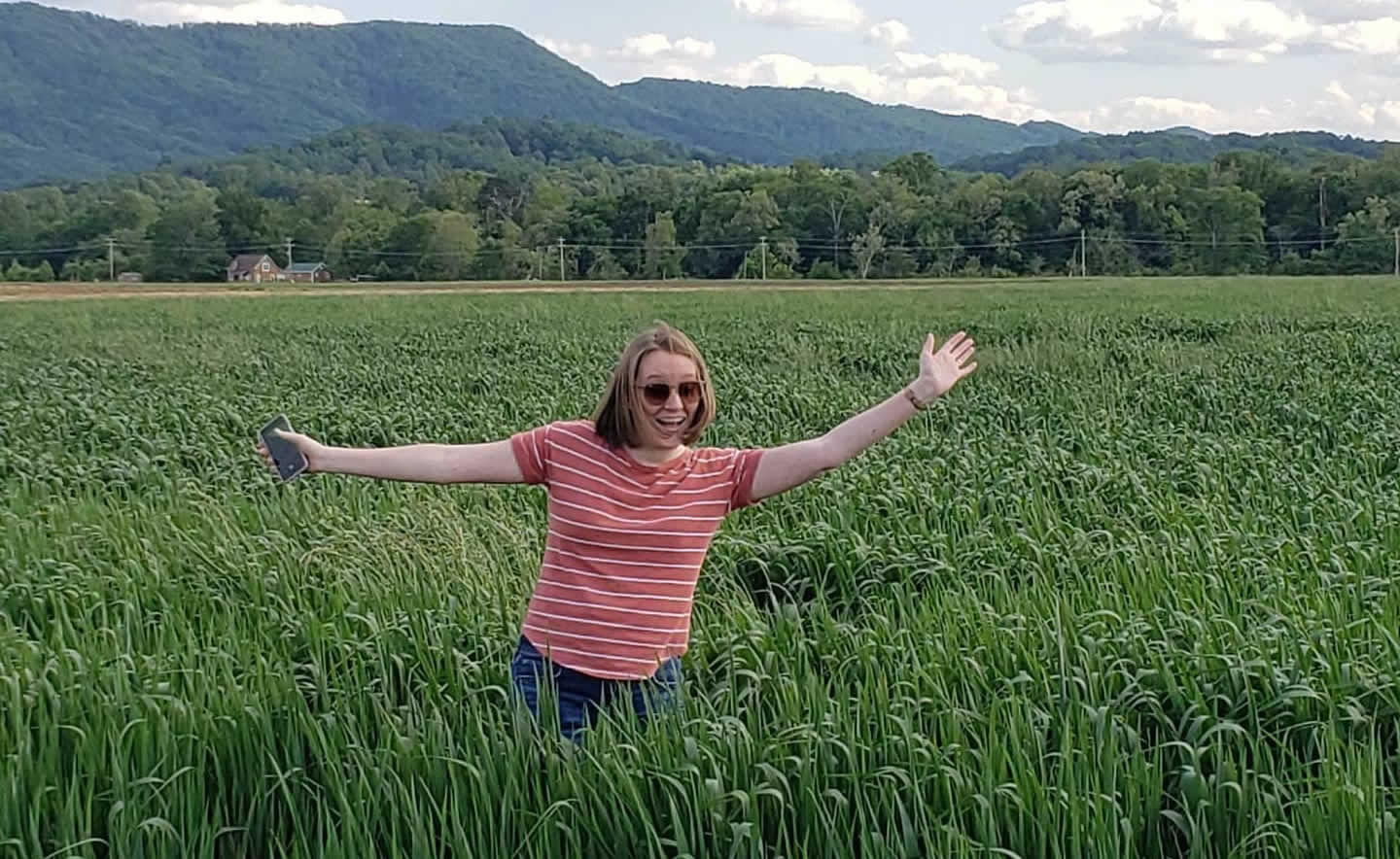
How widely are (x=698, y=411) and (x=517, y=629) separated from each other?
1.71 meters

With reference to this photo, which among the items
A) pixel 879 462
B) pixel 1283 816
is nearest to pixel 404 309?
pixel 879 462

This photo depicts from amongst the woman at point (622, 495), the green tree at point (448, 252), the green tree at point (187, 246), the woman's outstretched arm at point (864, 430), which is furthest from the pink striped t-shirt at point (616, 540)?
the green tree at point (187, 246)

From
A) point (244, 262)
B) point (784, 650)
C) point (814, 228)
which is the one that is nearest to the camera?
point (784, 650)

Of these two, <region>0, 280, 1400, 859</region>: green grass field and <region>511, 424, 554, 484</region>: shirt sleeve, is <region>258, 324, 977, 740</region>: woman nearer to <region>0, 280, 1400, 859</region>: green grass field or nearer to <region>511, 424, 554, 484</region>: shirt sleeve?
<region>511, 424, 554, 484</region>: shirt sleeve

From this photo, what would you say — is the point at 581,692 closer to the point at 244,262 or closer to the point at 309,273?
the point at 244,262

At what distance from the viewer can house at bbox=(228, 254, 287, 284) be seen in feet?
314

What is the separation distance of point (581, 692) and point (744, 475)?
805 millimetres

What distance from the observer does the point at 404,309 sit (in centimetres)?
4097

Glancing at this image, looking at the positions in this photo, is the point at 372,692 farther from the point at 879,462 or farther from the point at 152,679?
the point at 879,462

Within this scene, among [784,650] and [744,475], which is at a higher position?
[744,475]

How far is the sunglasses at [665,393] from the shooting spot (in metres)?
4.05

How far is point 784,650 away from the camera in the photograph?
16.5 ft

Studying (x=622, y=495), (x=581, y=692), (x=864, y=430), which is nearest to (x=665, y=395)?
(x=622, y=495)

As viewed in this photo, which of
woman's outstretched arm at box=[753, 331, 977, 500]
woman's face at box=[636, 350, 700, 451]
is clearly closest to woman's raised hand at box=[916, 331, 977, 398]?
woman's outstretched arm at box=[753, 331, 977, 500]
